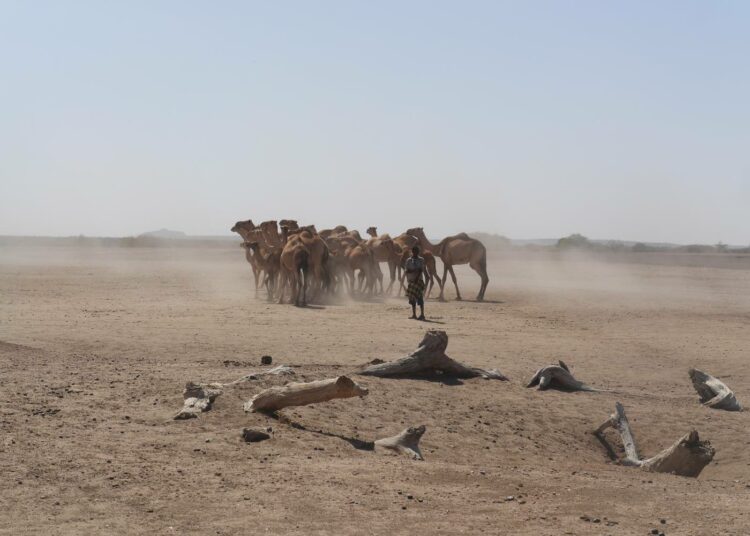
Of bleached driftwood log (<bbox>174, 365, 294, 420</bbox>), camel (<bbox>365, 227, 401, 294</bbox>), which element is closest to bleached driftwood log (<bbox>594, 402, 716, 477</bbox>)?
bleached driftwood log (<bbox>174, 365, 294, 420</bbox>)

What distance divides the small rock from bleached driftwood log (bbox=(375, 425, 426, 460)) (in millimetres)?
1047

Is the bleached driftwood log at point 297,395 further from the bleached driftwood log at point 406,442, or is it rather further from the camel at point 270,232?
the camel at point 270,232

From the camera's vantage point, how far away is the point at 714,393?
14.0 m

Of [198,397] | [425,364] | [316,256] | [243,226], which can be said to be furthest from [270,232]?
[198,397]

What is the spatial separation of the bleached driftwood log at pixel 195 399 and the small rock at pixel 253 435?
89cm

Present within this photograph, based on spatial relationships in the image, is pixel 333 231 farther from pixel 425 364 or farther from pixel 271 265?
pixel 425 364

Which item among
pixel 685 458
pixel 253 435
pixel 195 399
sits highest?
pixel 195 399

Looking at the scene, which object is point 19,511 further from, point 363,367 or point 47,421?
point 363,367

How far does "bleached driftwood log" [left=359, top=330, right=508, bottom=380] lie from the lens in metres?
13.7

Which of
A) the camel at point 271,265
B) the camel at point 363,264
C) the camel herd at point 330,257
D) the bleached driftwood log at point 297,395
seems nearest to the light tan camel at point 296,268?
the camel herd at point 330,257

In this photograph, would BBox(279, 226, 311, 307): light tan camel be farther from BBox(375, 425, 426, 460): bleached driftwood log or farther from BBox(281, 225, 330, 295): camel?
BBox(375, 425, 426, 460): bleached driftwood log

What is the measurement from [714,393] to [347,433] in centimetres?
581

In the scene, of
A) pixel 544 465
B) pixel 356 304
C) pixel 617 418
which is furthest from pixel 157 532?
pixel 356 304

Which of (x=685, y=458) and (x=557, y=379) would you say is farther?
(x=557, y=379)
